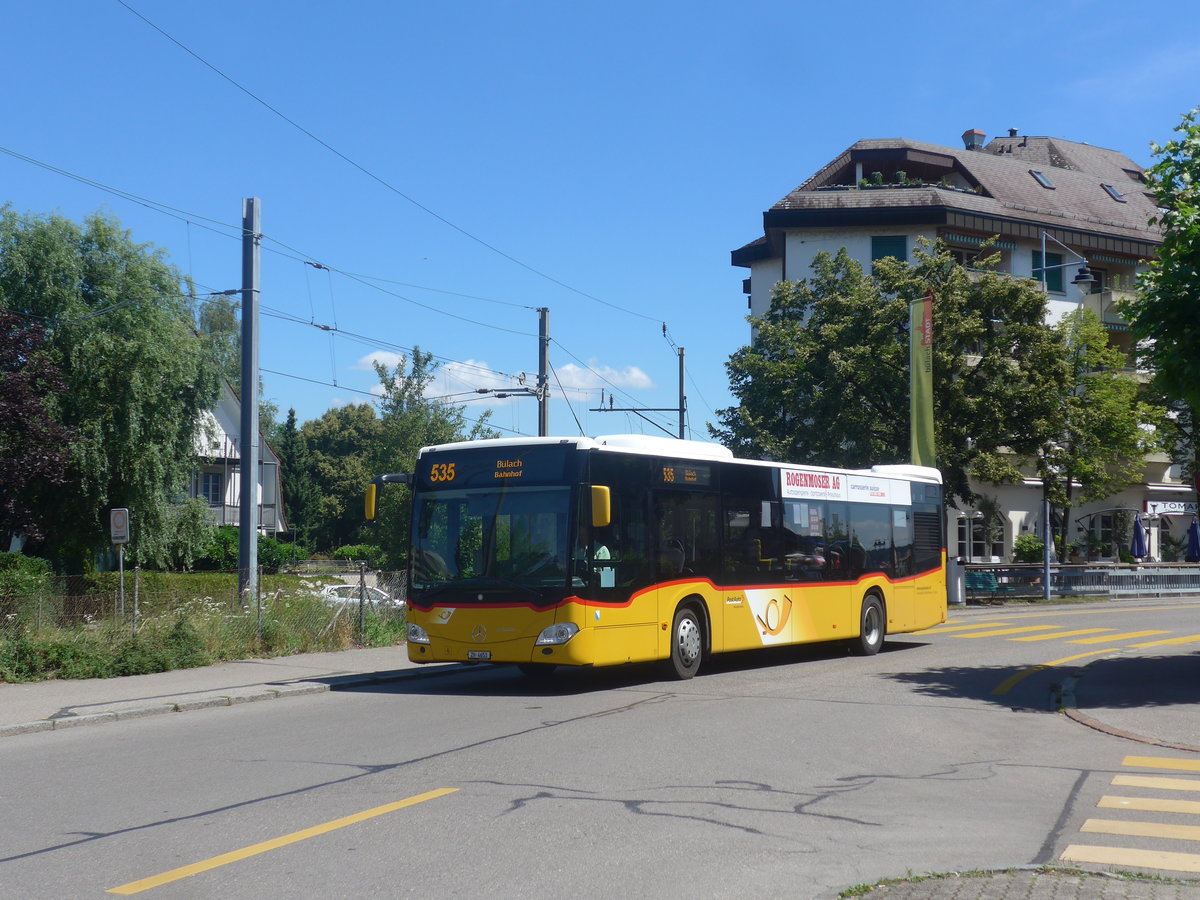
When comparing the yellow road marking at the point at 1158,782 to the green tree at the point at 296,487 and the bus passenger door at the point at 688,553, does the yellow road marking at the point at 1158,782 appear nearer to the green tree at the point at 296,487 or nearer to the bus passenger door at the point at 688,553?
the bus passenger door at the point at 688,553

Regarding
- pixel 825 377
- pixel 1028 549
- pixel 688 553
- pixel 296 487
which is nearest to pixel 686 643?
pixel 688 553

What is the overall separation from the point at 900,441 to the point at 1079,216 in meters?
23.3

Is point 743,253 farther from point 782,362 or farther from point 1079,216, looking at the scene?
point 782,362

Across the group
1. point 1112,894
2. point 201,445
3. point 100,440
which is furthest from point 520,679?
point 201,445

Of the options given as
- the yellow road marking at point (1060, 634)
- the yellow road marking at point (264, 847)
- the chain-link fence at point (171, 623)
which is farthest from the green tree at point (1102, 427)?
the yellow road marking at point (264, 847)

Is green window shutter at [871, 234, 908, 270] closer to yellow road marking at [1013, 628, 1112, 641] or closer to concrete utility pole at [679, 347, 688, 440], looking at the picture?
concrete utility pole at [679, 347, 688, 440]

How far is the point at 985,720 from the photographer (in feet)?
39.6

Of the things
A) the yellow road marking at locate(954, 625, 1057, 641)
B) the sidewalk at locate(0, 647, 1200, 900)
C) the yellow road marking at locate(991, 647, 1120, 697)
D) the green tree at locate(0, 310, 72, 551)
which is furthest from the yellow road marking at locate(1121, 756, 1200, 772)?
the green tree at locate(0, 310, 72, 551)

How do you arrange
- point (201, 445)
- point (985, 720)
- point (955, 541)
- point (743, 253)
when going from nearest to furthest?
1. point (985, 720)
2. point (201, 445)
3. point (955, 541)
4. point (743, 253)

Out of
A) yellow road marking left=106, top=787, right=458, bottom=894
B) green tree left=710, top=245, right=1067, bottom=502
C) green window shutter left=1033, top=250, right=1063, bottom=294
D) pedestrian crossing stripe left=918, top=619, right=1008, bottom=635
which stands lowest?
pedestrian crossing stripe left=918, top=619, right=1008, bottom=635

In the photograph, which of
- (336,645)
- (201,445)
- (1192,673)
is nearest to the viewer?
(1192,673)

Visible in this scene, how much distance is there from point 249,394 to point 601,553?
27.6 feet

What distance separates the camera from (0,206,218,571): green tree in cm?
2786

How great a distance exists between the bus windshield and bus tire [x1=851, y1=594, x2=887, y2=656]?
745 centimetres
